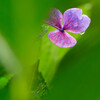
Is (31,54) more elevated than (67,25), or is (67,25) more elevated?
(31,54)

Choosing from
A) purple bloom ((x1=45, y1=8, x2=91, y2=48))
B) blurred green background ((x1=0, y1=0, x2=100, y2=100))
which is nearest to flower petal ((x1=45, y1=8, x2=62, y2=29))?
purple bloom ((x1=45, y1=8, x2=91, y2=48))

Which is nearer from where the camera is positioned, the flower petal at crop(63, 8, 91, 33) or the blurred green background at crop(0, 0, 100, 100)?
the blurred green background at crop(0, 0, 100, 100)

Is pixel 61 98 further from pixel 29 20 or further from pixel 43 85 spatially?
pixel 43 85

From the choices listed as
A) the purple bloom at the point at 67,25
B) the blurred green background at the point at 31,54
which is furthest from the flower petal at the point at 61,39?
the blurred green background at the point at 31,54

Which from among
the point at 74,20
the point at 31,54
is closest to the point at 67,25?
the point at 74,20

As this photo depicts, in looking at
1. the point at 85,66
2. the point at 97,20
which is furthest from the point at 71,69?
the point at 97,20

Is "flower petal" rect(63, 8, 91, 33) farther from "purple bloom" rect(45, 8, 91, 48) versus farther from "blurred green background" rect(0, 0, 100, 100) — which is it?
"blurred green background" rect(0, 0, 100, 100)

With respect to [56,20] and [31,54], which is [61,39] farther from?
[31,54]

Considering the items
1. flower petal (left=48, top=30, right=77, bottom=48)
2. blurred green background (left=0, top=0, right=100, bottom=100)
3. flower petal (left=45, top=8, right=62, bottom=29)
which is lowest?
flower petal (left=48, top=30, right=77, bottom=48)
